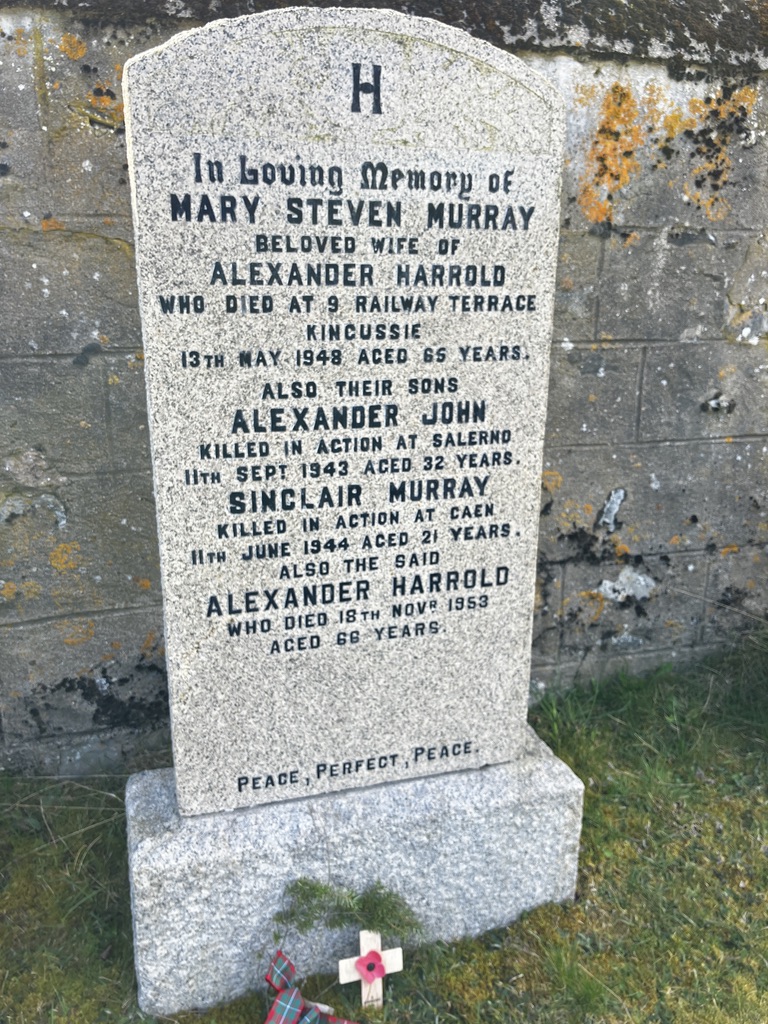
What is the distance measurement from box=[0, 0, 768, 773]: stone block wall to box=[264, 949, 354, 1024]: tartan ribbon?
107 centimetres

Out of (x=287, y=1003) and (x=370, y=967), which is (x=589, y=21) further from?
(x=287, y=1003)

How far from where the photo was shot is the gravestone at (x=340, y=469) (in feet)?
6.45

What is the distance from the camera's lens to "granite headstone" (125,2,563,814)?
1.95 metres

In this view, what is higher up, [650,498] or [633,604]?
[650,498]

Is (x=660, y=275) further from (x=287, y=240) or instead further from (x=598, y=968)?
(x=598, y=968)

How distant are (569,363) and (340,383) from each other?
1.36 metres

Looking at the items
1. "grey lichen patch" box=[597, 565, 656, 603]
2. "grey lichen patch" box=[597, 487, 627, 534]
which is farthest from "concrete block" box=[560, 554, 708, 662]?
"grey lichen patch" box=[597, 487, 627, 534]

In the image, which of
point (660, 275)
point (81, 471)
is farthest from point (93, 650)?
point (660, 275)

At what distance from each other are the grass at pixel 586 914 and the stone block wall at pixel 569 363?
0.34 metres

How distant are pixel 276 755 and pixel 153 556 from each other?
943 millimetres

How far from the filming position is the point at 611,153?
9.89ft

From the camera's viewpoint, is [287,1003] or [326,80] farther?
[287,1003]

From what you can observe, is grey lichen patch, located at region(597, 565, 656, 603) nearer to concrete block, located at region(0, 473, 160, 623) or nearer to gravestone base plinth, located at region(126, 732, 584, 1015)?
gravestone base plinth, located at region(126, 732, 584, 1015)

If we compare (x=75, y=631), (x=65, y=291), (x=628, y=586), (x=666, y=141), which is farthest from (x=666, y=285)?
(x=75, y=631)
